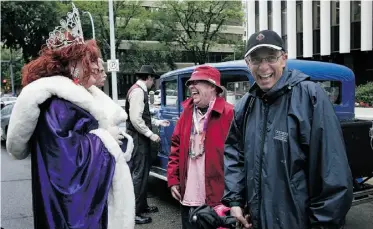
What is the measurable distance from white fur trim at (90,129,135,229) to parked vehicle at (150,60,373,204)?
112 inches

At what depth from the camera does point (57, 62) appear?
2457 millimetres

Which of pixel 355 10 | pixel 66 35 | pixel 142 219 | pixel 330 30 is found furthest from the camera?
pixel 330 30

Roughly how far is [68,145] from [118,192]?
0.42 metres

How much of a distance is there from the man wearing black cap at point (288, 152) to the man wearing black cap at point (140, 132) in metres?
3.22

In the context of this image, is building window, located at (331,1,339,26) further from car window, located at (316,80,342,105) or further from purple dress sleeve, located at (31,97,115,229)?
purple dress sleeve, located at (31,97,115,229)

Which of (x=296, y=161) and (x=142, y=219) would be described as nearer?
(x=296, y=161)

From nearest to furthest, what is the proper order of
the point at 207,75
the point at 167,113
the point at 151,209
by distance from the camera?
the point at 207,75 < the point at 151,209 < the point at 167,113

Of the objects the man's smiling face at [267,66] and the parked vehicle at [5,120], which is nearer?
the man's smiling face at [267,66]

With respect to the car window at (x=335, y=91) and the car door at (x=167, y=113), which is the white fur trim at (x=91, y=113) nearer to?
the car door at (x=167, y=113)

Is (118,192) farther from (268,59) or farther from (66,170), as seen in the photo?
(268,59)

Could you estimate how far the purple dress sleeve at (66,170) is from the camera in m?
2.24

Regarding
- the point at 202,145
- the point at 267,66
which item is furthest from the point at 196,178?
the point at 267,66

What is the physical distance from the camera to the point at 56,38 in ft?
8.18

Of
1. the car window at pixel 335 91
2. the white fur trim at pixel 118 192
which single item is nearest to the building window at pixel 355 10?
the car window at pixel 335 91
